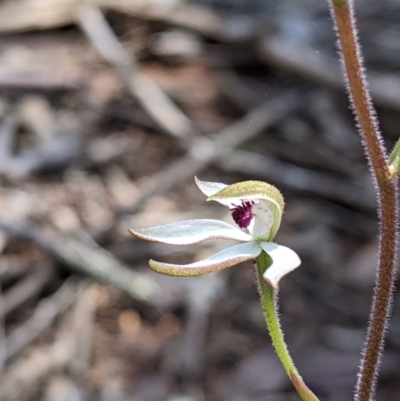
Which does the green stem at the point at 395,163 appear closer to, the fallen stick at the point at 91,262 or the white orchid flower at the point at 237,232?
the white orchid flower at the point at 237,232

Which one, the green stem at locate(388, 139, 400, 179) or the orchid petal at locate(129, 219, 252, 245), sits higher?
the green stem at locate(388, 139, 400, 179)

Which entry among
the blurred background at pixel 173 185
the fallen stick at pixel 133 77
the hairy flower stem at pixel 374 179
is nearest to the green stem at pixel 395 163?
the hairy flower stem at pixel 374 179

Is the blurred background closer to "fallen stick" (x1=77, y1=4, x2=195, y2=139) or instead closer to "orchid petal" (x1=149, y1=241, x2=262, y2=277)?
"fallen stick" (x1=77, y1=4, x2=195, y2=139)

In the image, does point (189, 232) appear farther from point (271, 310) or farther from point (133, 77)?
point (133, 77)

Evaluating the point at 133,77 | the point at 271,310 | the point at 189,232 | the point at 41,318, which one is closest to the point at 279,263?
the point at 271,310

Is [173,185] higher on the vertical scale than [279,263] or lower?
lower

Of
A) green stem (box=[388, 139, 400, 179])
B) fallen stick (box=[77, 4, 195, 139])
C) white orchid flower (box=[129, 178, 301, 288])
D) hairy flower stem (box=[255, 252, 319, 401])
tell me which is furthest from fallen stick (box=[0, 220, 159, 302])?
green stem (box=[388, 139, 400, 179])

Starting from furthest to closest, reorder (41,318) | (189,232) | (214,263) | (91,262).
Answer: (91,262), (41,318), (189,232), (214,263)

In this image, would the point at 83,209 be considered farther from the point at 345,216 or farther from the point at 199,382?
the point at 345,216
